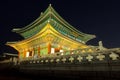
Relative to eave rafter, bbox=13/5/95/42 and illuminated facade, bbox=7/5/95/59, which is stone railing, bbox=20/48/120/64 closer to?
illuminated facade, bbox=7/5/95/59

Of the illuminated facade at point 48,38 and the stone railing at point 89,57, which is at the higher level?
the illuminated facade at point 48,38

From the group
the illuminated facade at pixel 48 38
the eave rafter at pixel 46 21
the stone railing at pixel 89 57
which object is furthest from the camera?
the eave rafter at pixel 46 21

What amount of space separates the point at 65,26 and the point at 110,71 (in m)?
20.6

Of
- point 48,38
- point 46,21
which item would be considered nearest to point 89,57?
point 48,38

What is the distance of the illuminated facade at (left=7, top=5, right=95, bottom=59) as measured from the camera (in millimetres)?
22442

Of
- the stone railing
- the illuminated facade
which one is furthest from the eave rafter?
the stone railing

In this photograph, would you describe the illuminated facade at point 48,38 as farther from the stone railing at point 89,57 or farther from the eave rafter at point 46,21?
the stone railing at point 89,57

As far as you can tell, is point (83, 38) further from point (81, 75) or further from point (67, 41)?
point (81, 75)

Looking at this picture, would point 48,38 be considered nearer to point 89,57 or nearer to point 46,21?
point 46,21

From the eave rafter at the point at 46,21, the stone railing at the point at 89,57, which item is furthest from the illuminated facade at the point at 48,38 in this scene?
the stone railing at the point at 89,57

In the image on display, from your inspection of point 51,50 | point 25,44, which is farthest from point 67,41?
point 25,44

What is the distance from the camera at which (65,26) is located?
92.9ft

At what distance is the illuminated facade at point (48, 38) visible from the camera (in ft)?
73.6

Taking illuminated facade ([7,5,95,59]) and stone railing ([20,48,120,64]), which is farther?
illuminated facade ([7,5,95,59])
